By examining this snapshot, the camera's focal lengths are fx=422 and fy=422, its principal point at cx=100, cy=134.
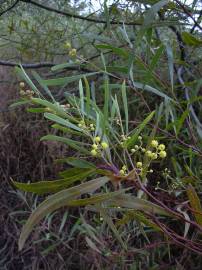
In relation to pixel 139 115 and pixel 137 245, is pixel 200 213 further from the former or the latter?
pixel 139 115

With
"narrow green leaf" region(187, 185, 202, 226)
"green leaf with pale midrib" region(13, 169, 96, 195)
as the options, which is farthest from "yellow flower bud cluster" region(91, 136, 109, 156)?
"narrow green leaf" region(187, 185, 202, 226)

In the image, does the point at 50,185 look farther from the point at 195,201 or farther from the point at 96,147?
the point at 195,201

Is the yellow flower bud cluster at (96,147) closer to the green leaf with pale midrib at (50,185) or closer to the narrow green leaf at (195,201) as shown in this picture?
the green leaf with pale midrib at (50,185)

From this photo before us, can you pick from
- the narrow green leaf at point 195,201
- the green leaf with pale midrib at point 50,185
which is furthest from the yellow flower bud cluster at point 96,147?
the narrow green leaf at point 195,201

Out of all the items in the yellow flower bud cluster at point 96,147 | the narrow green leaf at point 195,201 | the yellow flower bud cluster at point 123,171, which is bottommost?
the narrow green leaf at point 195,201

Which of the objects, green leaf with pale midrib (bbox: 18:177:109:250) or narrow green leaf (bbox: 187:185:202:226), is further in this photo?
narrow green leaf (bbox: 187:185:202:226)

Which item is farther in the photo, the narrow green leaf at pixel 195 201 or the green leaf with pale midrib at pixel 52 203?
the narrow green leaf at pixel 195 201

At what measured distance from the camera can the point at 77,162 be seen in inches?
21.3

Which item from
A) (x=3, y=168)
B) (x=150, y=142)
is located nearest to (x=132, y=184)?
(x=150, y=142)

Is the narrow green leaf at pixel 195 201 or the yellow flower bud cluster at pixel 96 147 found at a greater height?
the yellow flower bud cluster at pixel 96 147

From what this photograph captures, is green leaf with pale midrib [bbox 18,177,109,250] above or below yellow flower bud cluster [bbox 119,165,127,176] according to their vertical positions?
below

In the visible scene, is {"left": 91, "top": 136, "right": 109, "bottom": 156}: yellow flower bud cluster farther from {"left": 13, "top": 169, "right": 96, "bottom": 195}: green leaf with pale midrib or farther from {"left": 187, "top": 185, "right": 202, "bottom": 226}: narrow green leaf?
{"left": 187, "top": 185, "right": 202, "bottom": 226}: narrow green leaf

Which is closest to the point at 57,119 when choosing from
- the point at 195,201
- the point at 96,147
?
the point at 96,147

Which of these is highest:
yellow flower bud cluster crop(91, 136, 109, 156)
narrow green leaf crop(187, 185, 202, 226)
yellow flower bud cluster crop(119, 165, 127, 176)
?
yellow flower bud cluster crop(91, 136, 109, 156)
